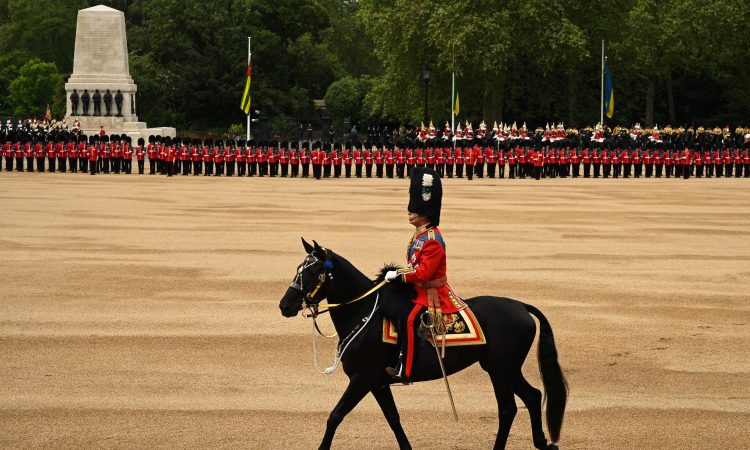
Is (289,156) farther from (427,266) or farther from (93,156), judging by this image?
(427,266)

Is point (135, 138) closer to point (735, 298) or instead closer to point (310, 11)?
point (310, 11)

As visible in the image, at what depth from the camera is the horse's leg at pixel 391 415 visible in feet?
20.8

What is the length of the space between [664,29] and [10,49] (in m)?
57.9

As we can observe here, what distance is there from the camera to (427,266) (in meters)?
6.27

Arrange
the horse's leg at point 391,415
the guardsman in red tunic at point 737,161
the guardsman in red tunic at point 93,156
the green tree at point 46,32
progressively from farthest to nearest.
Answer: the green tree at point 46,32, the guardsman in red tunic at point 737,161, the guardsman in red tunic at point 93,156, the horse's leg at point 391,415

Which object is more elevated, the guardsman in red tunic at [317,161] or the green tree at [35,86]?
the green tree at [35,86]

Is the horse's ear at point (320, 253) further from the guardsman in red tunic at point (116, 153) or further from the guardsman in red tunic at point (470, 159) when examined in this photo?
the guardsman in red tunic at point (116, 153)

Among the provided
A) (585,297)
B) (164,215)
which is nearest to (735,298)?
(585,297)

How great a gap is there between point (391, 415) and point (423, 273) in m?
0.97

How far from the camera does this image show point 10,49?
3361 inches

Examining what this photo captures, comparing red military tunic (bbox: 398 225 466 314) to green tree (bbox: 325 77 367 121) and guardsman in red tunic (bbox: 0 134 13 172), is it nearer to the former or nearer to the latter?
guardsman in red tunic (bbox: 0 134 13 172)

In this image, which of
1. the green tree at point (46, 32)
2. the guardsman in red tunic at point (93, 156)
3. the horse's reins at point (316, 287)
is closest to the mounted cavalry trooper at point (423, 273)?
the horse's reins at point (316, 287)

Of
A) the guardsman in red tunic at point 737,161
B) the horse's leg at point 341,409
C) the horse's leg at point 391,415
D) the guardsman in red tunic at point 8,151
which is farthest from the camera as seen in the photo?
the guardsman in red tunic at point 737,161

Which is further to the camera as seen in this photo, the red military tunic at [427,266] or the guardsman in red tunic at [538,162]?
the guardsman in red tunic at [538,162]
